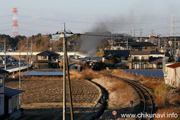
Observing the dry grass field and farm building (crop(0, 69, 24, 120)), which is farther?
the dry grass field

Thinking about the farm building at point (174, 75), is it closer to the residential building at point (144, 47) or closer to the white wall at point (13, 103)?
the white wall at point (13, 103)

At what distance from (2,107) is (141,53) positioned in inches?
1012

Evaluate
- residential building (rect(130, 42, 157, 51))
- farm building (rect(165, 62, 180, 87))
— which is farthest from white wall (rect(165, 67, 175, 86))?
residential building (rect(130, 42, 157, 51))

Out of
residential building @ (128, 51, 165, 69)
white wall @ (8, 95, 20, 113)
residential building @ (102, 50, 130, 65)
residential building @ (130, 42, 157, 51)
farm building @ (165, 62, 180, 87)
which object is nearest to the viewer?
white wall @ (8, 95, 20, 113)

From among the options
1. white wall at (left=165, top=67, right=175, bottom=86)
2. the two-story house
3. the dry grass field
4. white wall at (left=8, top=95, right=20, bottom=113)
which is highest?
the two-story house

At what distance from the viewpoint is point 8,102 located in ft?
35.6

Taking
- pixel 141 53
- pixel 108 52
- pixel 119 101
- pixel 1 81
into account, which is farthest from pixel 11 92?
pixel 108 52

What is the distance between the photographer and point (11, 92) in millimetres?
11570

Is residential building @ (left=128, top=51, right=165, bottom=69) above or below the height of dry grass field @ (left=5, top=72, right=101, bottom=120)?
above

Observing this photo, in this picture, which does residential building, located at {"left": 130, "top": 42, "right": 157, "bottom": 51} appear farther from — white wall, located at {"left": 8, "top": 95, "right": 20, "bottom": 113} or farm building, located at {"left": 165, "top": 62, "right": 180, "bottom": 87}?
white wall, located at {"left": 8, "top": 95, "right": 20, "bottom": 113}

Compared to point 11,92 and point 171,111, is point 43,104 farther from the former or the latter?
point 171,111

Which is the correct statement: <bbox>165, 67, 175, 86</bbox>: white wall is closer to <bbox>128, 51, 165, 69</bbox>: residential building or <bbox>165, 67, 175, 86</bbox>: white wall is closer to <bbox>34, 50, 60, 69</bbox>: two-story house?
<bbox>128, 51, 165, 69</bbox>: residential building

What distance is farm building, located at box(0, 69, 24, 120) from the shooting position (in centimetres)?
1052

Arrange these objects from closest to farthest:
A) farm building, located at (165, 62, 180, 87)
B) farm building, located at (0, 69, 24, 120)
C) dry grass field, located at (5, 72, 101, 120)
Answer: farm building, located at (0, 69, 24, 120) → dry grass field, located at (5, 72, 101, 120) → farm building, located at (165, 62, 180, 87)
